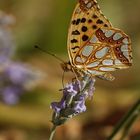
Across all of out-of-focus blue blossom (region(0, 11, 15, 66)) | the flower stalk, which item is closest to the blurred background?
out-of-focus blue blossom (region(0, 11, 15, 66))

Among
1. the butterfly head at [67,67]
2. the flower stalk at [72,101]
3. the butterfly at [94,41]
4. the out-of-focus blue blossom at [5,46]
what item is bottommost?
the out-of-focus blue blossom at [5,46]

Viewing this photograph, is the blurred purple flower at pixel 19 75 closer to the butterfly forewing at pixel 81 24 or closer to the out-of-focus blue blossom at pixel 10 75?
the out-of-focus blue blossom at pixel 10 75

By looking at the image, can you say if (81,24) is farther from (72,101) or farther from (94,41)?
(72,101)

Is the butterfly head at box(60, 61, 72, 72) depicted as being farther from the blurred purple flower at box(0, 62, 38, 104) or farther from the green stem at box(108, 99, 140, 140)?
the blurred purple flower at box(0, 62, 38, 104)

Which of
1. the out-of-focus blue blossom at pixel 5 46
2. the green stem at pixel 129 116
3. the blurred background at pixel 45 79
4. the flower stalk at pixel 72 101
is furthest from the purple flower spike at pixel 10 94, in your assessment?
the flower stalk at pixel 72 101

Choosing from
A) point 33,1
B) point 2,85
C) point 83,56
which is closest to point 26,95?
point 2,85

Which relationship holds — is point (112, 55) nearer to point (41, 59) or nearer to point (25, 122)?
point (25, 122)
